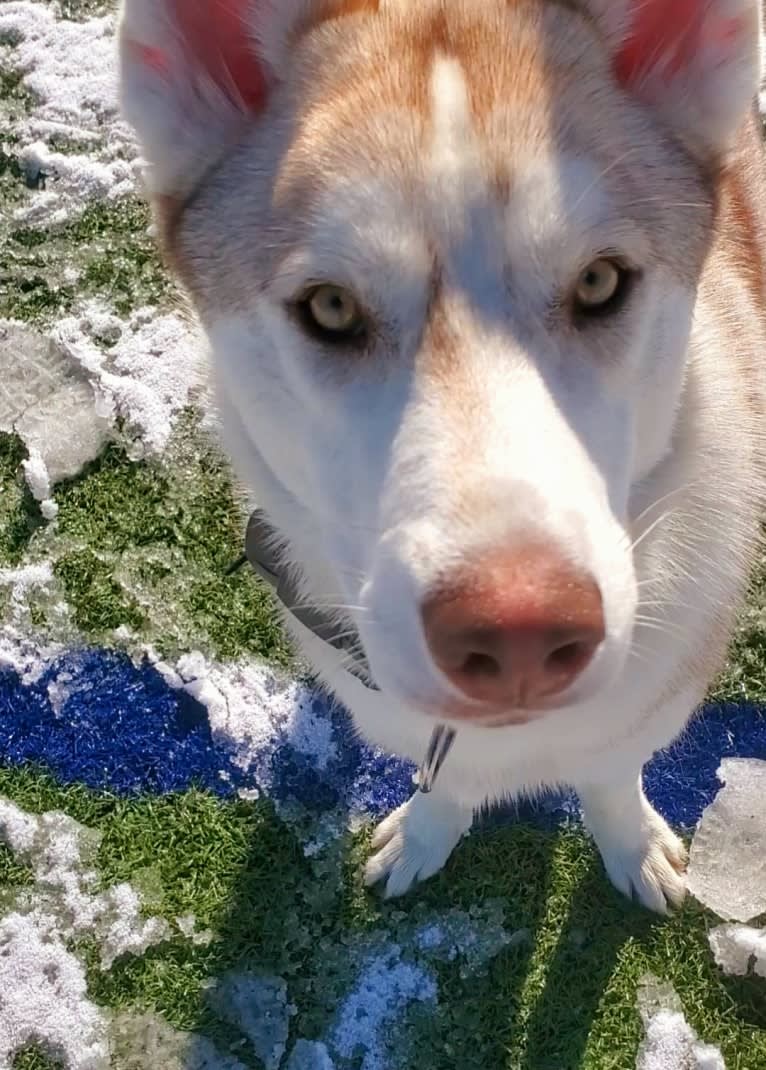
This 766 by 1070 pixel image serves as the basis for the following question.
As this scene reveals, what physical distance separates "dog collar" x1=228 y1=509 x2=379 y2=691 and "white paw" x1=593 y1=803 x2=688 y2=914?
44.4 inches

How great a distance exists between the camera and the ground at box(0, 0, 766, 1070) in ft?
9.37

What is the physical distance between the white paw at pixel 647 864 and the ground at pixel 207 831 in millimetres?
68

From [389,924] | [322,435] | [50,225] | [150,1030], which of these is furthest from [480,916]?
[50,225]

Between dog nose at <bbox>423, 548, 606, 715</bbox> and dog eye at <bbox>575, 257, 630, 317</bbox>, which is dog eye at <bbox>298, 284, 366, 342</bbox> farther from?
dog nose at <bbox>423, 548, 606, 715</bbox>

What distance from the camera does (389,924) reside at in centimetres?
298

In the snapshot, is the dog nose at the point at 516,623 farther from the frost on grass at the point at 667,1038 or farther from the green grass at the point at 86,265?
the green grass at the point at 86,265

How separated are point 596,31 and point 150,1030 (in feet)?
9.11

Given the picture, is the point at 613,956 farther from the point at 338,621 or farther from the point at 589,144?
the point at 589,144

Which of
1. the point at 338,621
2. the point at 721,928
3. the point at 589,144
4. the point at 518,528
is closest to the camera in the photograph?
the point at 518,528

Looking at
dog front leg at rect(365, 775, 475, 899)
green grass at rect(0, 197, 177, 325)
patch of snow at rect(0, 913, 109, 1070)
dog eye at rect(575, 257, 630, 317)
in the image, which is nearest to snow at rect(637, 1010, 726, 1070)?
dog front leg at rect(365, 775, 475, 899)

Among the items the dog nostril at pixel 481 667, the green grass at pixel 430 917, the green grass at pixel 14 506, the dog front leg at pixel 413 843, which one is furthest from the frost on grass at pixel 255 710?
the dog nostril at pixel 481 667

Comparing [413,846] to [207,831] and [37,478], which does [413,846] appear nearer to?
[207,831]

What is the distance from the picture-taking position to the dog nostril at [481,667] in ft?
4.26

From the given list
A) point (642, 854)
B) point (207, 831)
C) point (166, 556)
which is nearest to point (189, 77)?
point (166, 556)
